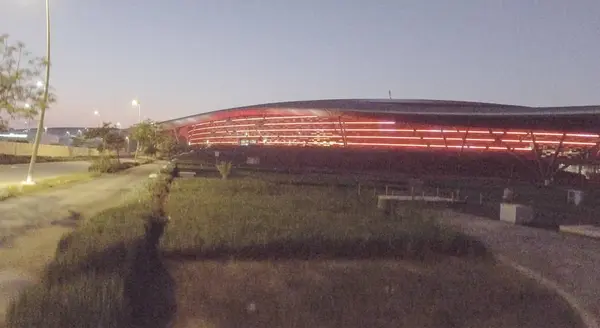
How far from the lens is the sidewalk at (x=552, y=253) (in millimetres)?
11908

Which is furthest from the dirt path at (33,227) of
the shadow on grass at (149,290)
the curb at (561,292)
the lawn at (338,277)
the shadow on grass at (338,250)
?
the curb at (561,292)

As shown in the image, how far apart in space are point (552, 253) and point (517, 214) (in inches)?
256

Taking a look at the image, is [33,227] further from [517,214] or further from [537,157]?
[537,157]

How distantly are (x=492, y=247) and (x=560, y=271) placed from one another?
2814 mm

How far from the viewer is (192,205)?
22875 millimetres

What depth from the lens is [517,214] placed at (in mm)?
22125

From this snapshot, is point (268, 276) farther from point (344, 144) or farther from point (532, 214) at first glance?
point (344, 144)

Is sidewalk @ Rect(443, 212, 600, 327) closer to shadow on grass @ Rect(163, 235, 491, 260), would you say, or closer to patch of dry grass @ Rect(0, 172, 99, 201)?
shadow on grass @ Rect(163, 235, 491, 260)

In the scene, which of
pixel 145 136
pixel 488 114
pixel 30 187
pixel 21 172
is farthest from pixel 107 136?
pixel 30 187

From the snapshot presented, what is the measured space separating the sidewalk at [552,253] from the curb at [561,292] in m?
0.04

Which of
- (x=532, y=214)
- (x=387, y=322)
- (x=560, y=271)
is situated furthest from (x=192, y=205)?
(x=387, y=322)

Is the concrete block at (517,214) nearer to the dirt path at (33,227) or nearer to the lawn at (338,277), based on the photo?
the lawn at (338,277)

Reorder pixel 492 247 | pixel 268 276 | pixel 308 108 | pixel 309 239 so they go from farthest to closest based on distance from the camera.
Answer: pixel 308 108, pixel 492 247, pixel 309 239, pixel 268 276

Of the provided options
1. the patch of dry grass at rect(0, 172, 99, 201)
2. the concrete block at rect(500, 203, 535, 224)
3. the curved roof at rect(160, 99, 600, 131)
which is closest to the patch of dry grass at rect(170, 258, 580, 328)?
the concrete block at rect(500, 203, 535, 224)
